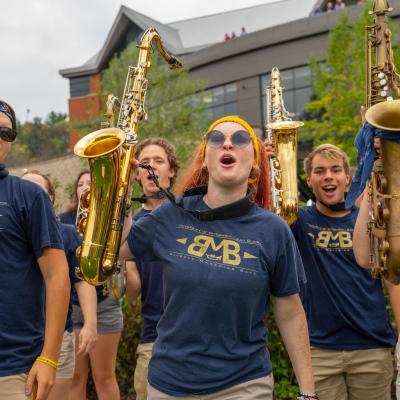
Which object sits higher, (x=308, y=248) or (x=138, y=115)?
(x=138, y=115)

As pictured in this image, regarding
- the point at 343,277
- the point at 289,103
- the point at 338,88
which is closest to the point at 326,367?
the point at 343,277

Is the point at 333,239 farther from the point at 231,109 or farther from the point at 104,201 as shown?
the point at 231,109

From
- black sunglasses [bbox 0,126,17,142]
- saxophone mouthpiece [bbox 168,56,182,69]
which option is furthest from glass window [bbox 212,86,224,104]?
black sunglasses [bbox 0,126,17,142]

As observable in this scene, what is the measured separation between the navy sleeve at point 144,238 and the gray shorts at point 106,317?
2.18 m

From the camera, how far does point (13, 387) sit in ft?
8.93

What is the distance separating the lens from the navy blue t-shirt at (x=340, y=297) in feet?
13.2

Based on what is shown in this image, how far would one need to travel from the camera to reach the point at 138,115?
3.85 metres

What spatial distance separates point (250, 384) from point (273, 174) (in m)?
2.34

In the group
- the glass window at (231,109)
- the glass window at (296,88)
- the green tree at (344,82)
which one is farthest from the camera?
the glass window at (231,109)

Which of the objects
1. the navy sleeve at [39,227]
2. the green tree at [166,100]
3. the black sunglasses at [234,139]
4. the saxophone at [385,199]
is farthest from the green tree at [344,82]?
the navy sleeve at [39,227]

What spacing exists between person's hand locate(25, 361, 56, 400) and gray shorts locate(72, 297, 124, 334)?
88.8 inches

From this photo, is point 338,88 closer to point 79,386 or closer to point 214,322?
point 79,386

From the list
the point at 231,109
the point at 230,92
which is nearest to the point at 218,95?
the point at 230,92

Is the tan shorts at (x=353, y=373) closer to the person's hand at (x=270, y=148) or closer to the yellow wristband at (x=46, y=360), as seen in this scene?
the person's hand at (x=270, y=148)
